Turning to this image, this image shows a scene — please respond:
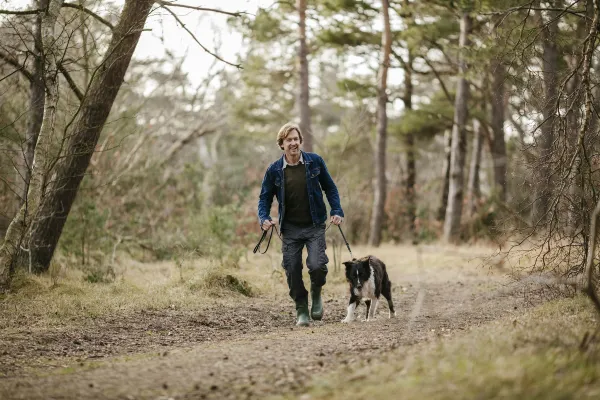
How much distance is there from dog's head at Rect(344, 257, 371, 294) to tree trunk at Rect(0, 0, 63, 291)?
4.18 meters

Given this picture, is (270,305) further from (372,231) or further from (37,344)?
(372,231)

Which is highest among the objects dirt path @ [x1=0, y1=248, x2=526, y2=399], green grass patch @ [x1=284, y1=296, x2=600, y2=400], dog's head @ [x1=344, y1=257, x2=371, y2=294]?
dog's head @ [x1=344, y1=257, x2=371, y2=294]

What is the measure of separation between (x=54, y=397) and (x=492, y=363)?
9.63 ft

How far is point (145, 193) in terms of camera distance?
18125 millimetres

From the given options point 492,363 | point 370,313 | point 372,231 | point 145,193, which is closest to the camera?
point 492,363

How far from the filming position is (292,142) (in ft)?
26.1

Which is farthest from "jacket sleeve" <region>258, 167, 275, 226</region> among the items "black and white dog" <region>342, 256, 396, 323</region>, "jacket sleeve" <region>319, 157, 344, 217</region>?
"black and white dog" <region>342, 256, 396, 323</region>

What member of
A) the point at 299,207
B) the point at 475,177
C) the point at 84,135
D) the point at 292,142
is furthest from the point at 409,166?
the point at 292,142

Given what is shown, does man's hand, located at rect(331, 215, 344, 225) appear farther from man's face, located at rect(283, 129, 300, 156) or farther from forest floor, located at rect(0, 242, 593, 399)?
forest floor, located at rect(0, 242, 593, 399)

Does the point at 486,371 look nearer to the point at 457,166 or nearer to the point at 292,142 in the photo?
the point at 292,142

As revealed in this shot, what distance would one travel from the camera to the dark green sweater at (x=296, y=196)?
26.8 feet

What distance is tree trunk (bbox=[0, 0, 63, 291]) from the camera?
880cm

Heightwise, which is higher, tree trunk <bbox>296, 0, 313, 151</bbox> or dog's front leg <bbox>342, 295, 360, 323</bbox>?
tree trunk <bbox>296, 0, 313, 151</bbox>

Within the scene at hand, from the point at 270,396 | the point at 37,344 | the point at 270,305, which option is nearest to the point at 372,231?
the point at 270,305
